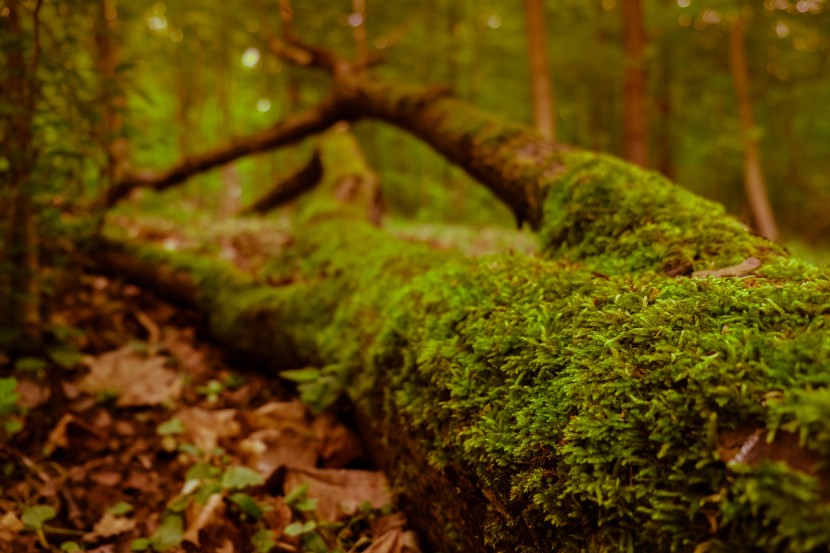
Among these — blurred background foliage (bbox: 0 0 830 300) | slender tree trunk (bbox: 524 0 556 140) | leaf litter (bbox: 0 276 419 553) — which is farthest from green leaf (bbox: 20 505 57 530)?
slender tree trunk (bbox: 524 0 556 140)

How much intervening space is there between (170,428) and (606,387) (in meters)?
2.27

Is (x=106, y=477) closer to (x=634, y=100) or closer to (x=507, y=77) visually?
(x=634, y=100)

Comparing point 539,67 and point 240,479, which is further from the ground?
point 539,67

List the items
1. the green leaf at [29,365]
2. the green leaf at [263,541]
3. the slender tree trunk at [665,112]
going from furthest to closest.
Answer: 1. the slender tree trunk at [665,112]
2. the green leaf at [29,365]
3. the green leaf at [263,541]

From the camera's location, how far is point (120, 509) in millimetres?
2076

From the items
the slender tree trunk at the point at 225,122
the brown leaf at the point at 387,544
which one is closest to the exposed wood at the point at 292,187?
the brown leaf at the point at 387,544

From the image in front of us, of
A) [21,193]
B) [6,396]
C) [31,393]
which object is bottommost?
[31,393]

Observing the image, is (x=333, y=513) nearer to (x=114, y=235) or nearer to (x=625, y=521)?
(x=625, y=521)

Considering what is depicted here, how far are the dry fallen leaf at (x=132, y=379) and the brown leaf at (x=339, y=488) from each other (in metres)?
1.24

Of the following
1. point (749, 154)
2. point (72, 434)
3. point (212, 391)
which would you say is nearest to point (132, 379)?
point (212, 391)

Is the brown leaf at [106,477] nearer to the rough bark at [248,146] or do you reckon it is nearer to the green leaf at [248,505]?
the green leaf at [248,505]

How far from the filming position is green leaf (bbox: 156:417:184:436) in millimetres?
2574

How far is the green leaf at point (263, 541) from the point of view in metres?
1.84

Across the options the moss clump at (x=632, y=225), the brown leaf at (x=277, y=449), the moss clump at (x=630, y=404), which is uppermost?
the moss clump at (x=632, y=225)
